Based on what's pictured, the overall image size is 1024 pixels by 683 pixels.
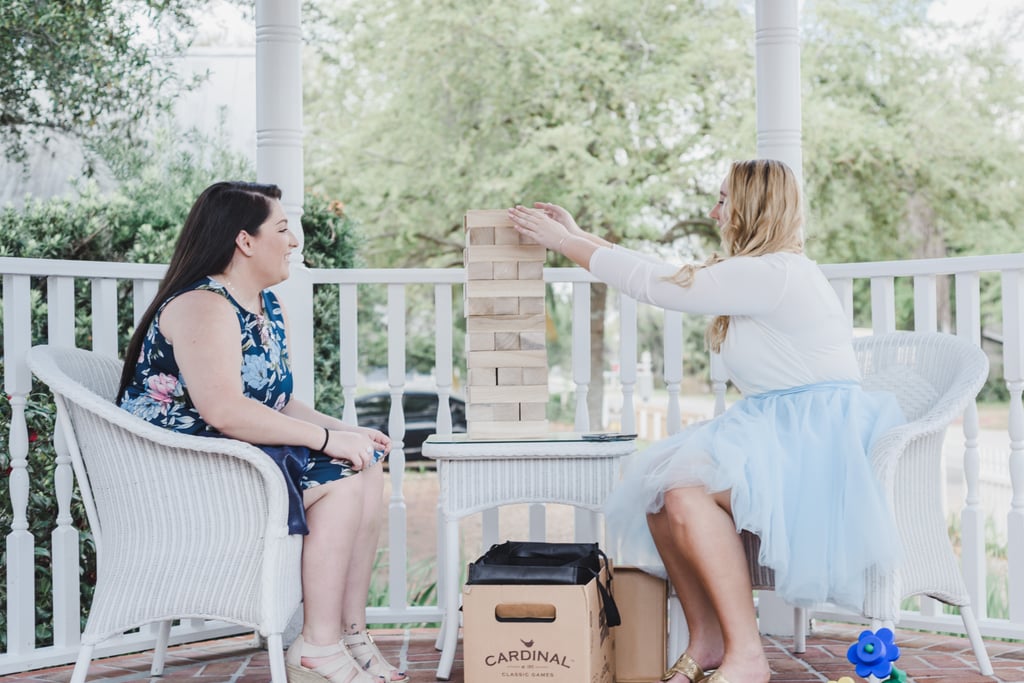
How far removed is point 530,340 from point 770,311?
59cm

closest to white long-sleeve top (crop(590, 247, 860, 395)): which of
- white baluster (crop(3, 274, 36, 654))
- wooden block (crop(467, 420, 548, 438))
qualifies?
wooden block (crop(467, 420, 548, 438))

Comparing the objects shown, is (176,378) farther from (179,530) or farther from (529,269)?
(529,269)

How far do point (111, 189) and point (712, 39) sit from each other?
243 inches

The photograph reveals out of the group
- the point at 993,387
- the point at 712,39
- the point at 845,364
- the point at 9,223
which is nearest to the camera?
the point at 845,364

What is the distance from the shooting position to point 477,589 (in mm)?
2277

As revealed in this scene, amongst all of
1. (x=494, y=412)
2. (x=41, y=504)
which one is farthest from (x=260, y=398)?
(x=41, y=504)

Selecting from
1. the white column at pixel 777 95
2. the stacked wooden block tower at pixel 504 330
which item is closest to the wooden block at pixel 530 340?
the stacked wooden block tower at pixel 504 330

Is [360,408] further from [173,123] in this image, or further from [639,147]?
[173,123]

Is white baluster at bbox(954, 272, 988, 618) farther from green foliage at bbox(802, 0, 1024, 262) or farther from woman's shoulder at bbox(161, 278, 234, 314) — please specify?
green foliage at bbox(802, 0, 1024, 262)

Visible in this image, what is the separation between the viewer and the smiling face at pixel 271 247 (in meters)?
2.39

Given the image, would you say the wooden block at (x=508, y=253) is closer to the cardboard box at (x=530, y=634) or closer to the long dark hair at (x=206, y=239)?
the long dark hair at (x=206, y=239)

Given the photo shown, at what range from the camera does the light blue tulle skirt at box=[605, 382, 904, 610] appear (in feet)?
7.09

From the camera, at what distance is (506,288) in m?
2.63

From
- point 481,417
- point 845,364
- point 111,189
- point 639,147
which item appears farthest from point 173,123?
point 845,364
